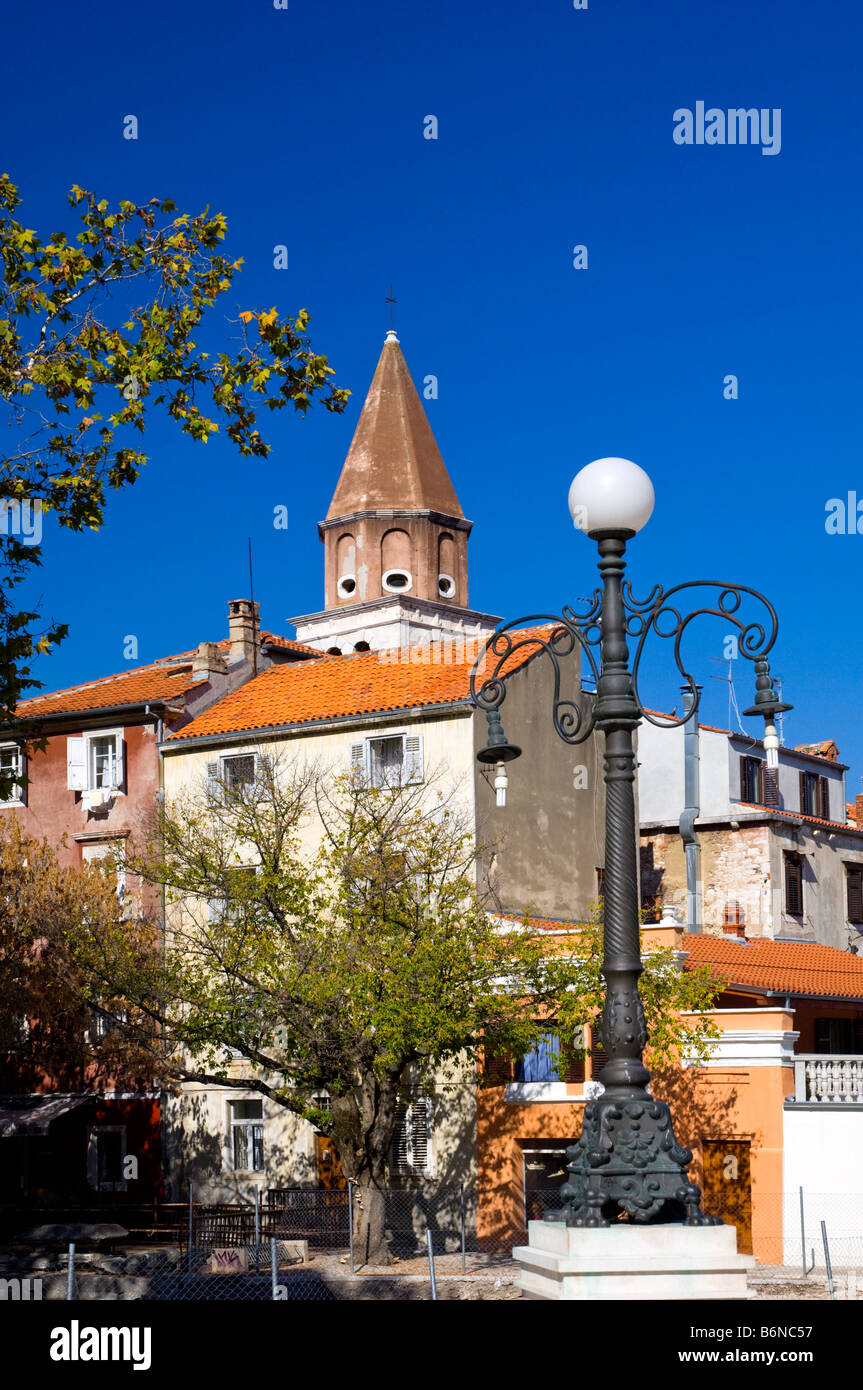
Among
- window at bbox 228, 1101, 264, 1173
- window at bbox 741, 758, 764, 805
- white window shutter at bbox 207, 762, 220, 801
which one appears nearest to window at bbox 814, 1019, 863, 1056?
window at bbox 741, 758, 764, 805

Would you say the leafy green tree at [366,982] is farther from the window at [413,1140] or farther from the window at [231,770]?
the window at [231,770]

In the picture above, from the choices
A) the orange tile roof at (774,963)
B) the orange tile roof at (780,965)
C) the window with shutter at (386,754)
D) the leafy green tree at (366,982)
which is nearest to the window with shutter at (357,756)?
the window with shutter at (386,754)

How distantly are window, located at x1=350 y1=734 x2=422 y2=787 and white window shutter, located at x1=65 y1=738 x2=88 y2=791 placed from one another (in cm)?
757

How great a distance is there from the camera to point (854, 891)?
48.3 meters

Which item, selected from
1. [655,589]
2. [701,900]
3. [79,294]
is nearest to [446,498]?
[701,900]

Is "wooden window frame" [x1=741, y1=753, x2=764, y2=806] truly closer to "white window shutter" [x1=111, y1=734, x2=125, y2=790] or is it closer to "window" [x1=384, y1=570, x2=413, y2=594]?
"white window shutter" [x1=111, y1=734, x2=125, y2=790]

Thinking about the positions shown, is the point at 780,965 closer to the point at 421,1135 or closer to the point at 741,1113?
the point at 421,1135

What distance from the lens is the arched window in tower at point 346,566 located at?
62.7 m

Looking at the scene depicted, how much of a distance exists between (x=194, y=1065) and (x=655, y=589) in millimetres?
29021

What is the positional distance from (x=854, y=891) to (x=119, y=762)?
72.7 feet

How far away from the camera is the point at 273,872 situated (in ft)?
94.5

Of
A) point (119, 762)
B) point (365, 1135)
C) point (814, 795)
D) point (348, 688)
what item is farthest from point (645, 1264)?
point (814, 795)
